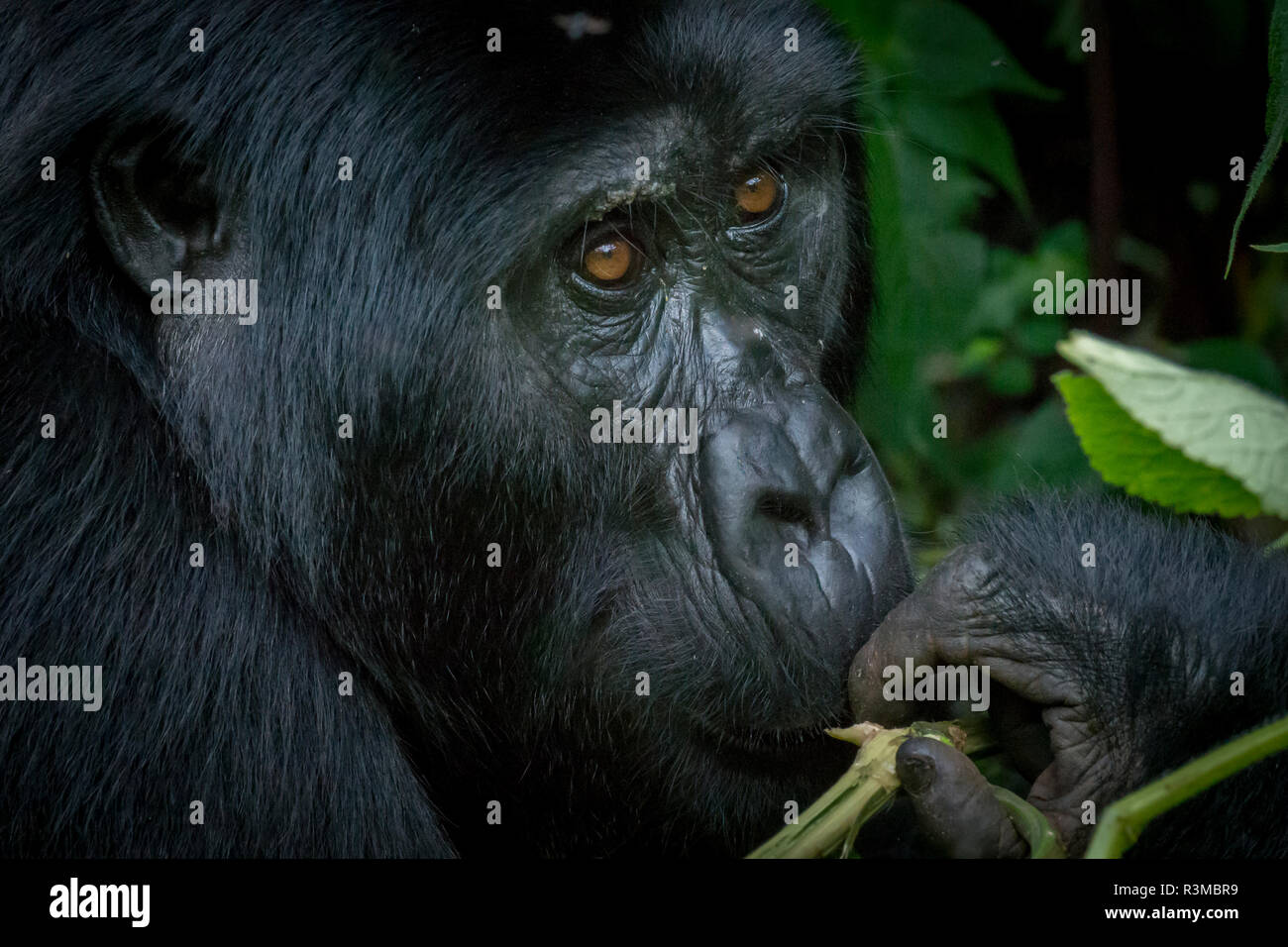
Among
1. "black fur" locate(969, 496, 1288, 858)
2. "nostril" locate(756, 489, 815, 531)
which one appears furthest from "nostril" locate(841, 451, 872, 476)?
"black fur" locate(969, 496, 1288, 858)

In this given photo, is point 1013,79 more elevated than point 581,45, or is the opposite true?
point 1013,79

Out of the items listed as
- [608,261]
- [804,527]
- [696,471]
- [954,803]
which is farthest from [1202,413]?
[608,261]

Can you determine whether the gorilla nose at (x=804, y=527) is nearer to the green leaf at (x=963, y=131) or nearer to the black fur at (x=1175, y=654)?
the black fur at (x=1175, y=654)

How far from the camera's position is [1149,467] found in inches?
65.3

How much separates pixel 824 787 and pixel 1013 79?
2052 millimetres

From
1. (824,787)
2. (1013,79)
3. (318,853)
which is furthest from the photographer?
(1013,79)

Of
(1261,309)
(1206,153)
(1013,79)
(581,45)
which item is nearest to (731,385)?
(581,45)

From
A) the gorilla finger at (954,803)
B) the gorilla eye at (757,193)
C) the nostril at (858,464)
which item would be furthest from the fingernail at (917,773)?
the gorilla eye at (757,193)

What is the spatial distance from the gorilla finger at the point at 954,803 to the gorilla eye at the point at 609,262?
3.13 ft

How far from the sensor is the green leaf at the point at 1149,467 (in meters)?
1.62

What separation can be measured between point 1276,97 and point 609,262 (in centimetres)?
110
